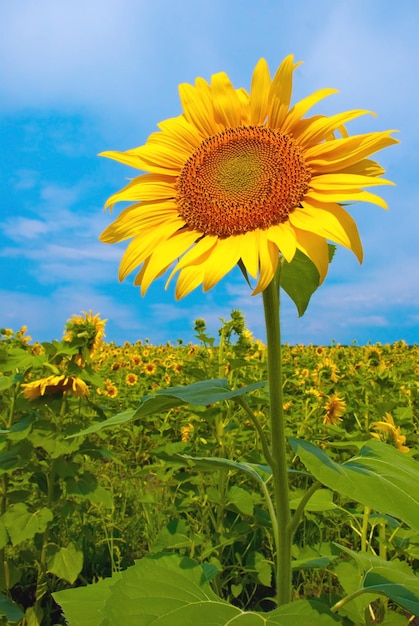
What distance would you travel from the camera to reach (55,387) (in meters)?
3.20

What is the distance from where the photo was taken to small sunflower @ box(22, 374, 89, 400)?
3088 millimetres

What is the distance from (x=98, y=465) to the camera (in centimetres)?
567

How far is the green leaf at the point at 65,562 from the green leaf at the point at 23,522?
0.23m

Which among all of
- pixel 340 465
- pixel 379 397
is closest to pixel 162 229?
pixel 340 465

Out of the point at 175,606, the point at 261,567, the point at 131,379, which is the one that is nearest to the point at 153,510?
the point at 261,567

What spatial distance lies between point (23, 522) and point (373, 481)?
2105 millimetres

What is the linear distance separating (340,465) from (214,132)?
1.05 meters

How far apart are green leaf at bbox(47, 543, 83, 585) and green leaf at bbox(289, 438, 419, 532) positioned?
6.38 feet

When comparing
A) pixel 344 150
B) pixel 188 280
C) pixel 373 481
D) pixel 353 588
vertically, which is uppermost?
pixel 344 150

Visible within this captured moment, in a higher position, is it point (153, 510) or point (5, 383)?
point (5, 383)

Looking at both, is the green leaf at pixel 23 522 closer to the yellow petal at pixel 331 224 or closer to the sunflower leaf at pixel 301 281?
the sunflower leaf at pixel 301 281

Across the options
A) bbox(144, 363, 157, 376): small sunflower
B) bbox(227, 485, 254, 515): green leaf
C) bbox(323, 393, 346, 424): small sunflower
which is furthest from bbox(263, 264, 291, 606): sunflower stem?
bbox(144, 363, 157, 376): small sunflower

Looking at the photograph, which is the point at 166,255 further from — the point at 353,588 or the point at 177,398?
the point at 353,588

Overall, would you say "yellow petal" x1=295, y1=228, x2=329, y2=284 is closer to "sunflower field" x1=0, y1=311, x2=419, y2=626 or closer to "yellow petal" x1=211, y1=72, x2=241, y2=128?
"yellow petal" x1=211, y1=72, x2=241, y2=128
